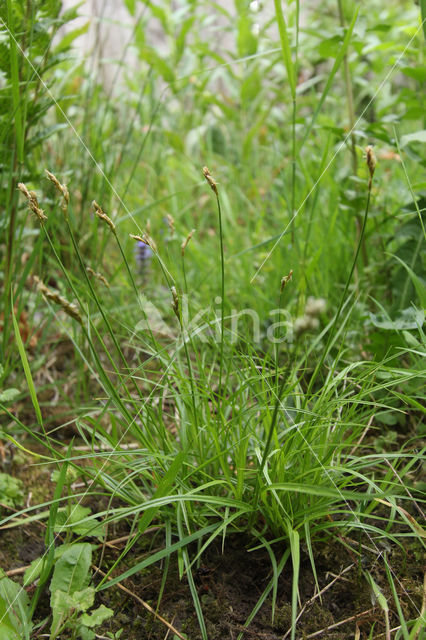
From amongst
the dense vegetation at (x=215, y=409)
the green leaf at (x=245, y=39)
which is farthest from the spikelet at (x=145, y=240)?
the green leaf at (x=245, y=39)

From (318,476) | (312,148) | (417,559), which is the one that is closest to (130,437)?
(318,476)

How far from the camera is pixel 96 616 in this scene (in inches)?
31.8

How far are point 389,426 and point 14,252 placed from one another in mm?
902

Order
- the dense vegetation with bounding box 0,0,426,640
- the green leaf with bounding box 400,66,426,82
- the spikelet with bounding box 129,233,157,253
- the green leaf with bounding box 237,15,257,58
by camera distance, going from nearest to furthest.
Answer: the spikelet with bounding box 129,233,157,253, the dense vegetation with bounding box 0,0,426,640, the green leaf with bounding box 400,66,426,82, the green leaf with bounding box 237,15,257,58

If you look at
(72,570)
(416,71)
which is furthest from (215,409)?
(416,71)

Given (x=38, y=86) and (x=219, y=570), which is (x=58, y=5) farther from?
(x=219, y=570)

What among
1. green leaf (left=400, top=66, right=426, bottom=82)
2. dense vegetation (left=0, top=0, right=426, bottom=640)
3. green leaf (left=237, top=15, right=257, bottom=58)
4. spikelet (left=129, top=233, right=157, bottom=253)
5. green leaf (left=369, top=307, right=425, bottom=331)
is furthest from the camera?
green leaf (left=237, top=15, right=257, bottom=58)

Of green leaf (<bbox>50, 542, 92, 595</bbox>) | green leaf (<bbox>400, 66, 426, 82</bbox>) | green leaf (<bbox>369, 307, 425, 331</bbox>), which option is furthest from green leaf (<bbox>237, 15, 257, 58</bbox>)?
green leaf (<bbox>50, 542, 92, 595</bbox>)

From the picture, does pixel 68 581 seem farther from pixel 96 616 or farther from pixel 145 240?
pixel 145 240

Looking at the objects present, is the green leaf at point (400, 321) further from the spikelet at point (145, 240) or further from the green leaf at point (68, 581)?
the green leaf at point (68, 581)

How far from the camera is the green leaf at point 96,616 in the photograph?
795 millimetres

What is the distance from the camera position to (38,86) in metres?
1.35

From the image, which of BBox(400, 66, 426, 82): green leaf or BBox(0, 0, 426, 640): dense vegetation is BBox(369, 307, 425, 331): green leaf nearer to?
BBox(0, 0, 426, 640): dense vegetation

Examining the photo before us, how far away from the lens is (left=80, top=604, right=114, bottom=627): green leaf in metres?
0.80
